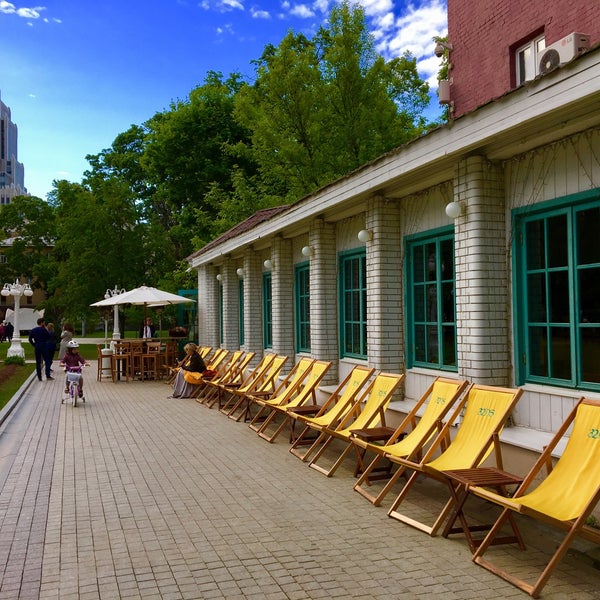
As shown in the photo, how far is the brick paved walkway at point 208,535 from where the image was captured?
3977 millimetres

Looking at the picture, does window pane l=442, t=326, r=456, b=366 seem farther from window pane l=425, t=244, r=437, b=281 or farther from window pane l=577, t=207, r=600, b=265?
window pane l=577, t=207, r=600, b=265

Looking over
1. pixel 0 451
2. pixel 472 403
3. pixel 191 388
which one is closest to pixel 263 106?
pixel 191 388

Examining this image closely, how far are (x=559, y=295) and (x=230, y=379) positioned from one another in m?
7.88

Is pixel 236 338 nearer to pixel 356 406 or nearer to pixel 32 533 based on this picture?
pixel 356 406

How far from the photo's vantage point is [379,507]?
5.63 meters

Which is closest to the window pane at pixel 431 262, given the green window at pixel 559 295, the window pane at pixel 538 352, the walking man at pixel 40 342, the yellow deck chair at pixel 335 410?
the yellow deck chair at pixel 335 410

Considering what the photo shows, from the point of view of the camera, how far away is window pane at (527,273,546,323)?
228 inches

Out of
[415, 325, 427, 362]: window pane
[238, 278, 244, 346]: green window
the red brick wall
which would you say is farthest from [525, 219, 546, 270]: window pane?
[238, 278, 244, 346]: green window

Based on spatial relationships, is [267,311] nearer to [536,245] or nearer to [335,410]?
[335,410]

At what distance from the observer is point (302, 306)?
38.9 ft

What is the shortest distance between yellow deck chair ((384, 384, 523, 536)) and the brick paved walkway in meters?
0.31

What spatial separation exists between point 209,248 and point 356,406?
1038cm

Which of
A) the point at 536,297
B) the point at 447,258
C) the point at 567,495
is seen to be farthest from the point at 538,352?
the point at 567,495

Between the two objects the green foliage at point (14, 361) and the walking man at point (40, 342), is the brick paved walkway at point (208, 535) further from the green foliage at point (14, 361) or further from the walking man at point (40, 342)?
the green foliage at point (14, 361)
